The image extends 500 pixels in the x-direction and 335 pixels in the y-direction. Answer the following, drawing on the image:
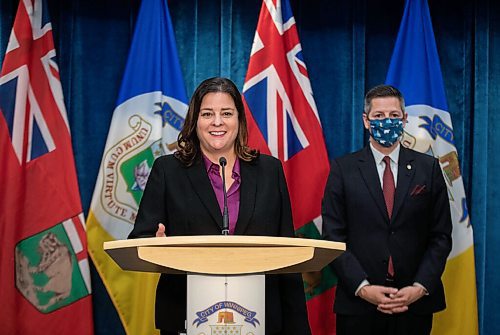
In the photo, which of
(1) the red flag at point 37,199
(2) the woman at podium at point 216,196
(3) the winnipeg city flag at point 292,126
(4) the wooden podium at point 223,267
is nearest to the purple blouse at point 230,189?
(2) the woman at podium at point 216,196

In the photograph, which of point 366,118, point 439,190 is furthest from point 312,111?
point 439,190

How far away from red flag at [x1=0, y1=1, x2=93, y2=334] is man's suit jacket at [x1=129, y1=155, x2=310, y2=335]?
1.65 meters

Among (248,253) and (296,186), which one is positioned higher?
(296,186)

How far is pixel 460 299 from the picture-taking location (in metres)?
3.80

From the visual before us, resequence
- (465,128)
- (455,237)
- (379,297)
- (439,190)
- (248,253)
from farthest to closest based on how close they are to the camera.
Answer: (465,128) < (455,237) < (439,190) < (379,297) < (248,253)

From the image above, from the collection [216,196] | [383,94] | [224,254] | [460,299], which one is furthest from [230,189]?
[460,299]

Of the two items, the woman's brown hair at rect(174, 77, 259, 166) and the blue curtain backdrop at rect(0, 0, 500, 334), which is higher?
the blue curtain backdrop at rect(0, 0, 500, 334)

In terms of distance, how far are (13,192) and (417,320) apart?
2040mm

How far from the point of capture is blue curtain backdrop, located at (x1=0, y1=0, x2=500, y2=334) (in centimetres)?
397

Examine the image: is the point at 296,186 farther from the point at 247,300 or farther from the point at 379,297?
the point at 247,300

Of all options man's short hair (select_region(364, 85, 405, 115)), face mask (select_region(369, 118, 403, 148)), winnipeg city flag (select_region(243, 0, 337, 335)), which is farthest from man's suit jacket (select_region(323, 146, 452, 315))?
winnipeg city flag (select_region(243, 0, 337, 335))

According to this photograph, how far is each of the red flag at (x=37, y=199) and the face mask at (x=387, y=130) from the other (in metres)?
1.59

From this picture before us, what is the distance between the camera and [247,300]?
1.57 metres

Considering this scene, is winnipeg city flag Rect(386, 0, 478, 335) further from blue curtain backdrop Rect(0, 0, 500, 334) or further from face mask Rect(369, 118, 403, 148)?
face mask Rect(369, 118, 403, 148)
